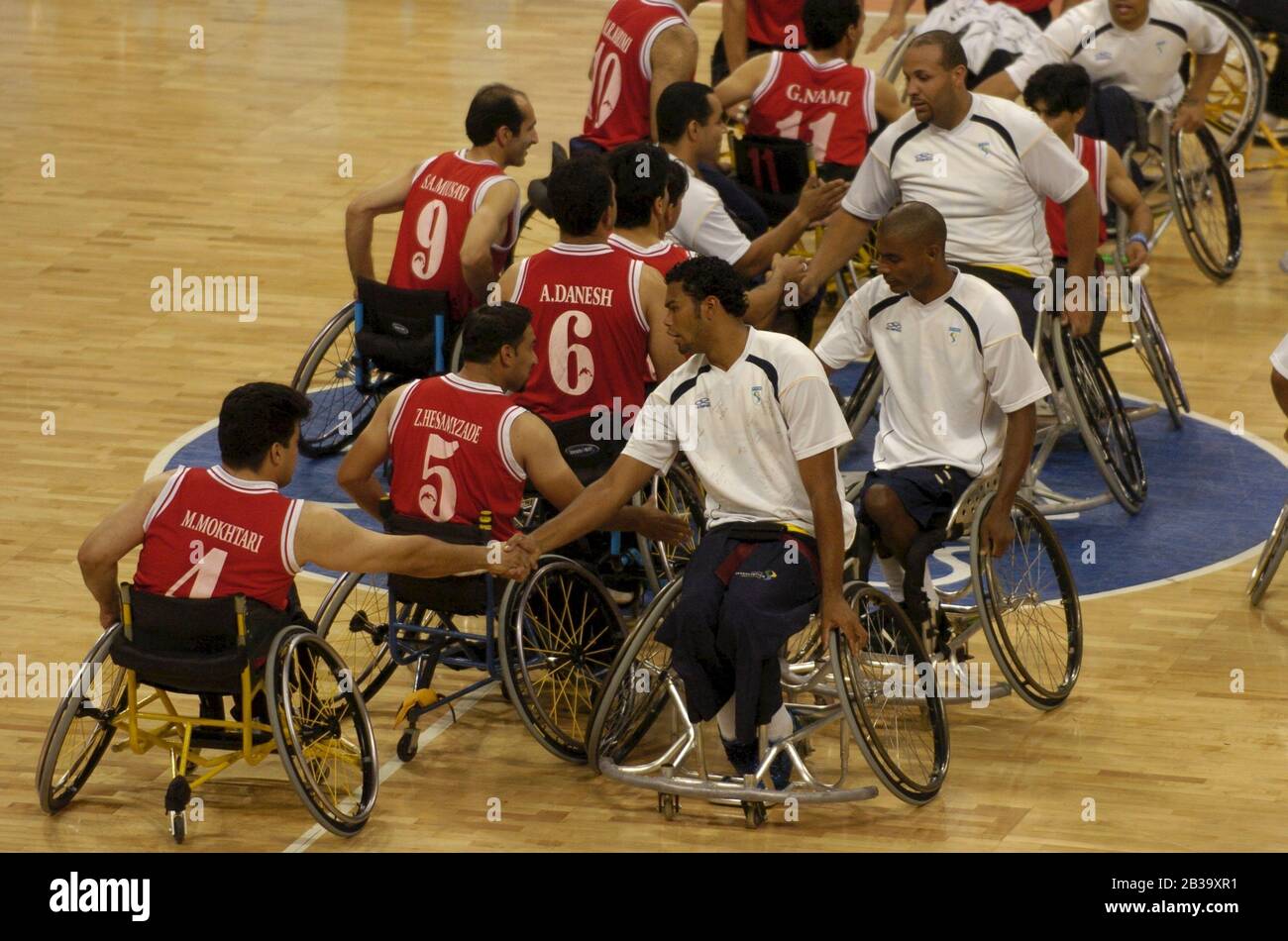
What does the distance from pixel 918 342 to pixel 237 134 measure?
747 centimetres

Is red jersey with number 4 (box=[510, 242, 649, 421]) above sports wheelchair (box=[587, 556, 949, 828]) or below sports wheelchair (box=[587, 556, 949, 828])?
Answer: above

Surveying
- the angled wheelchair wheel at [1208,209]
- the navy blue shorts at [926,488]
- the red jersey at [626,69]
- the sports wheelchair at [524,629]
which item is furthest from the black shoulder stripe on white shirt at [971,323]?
the angled wheelchair wheel at [1208,209]

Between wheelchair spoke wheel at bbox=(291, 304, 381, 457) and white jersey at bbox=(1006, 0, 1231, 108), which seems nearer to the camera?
wheelchair spoke wheel at bbox=(291, 304, 381, 457)

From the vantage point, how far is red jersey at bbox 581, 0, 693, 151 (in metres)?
8.93

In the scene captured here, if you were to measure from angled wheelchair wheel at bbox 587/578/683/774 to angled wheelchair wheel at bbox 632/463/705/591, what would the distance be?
19.6 inches

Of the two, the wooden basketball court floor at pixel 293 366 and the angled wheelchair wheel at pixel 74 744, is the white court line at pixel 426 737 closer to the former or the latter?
the wooden basketball court floor at pixel 293 366

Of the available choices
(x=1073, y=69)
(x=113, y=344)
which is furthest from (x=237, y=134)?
(x=1073, y=69)

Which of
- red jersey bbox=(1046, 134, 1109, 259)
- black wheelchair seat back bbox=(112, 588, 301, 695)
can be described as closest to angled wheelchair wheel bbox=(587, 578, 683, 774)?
black wheelchair seat back bbox=(112, 588, 301, 695)

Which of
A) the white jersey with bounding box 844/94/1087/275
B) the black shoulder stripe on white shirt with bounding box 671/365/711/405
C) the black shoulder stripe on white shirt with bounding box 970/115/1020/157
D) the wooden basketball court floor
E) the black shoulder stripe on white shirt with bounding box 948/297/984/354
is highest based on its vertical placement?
the black shoulder stripe on white shirt with bounding box 970/115/1020/157

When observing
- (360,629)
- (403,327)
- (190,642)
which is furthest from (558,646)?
(403,327)

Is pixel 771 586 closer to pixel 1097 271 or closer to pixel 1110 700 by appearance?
pixel 1110 700

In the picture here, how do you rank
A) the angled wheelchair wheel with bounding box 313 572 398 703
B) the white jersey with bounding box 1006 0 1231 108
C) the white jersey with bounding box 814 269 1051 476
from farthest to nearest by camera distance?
the white jersey with bounding box 1006 0 1231 108
the white jersey with bounding box 814 269 1051 476
the angled wheelchair wheel with bounding box 313 572 398 703

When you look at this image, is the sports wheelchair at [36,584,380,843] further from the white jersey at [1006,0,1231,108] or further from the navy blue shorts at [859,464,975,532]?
the white jersey at [1006,0,1231,108]

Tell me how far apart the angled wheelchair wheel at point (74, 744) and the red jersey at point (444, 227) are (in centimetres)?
232
